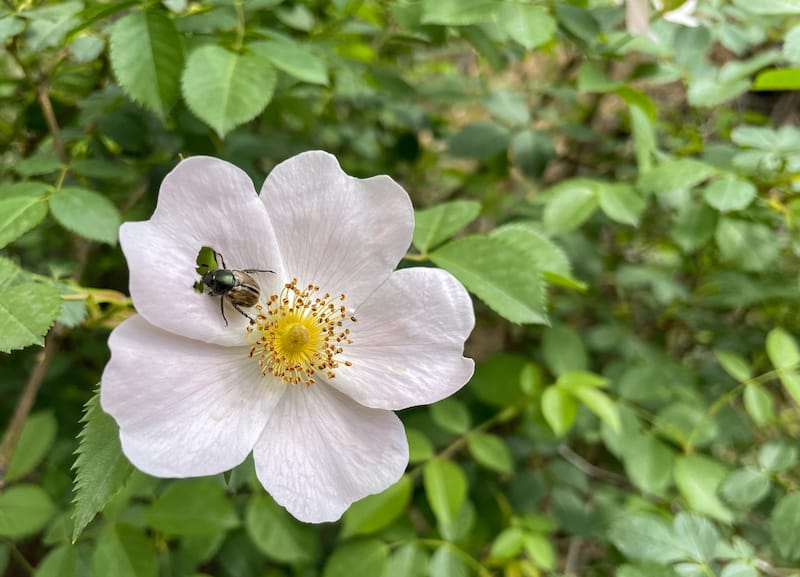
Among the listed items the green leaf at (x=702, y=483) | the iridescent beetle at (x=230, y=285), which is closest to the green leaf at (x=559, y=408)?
the green leaf at (x=702, y=483)

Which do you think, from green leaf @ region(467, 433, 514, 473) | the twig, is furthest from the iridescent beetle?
green leaf @ region(467, 433, 514, 473)

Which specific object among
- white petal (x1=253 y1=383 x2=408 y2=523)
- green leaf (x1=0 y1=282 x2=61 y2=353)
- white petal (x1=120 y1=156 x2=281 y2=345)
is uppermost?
white petal (x1=120 y1=156 x2=281 y2=345)

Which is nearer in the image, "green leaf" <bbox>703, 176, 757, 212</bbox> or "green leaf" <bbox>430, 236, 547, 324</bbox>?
"green leaf" <bbox>430, 236, 547, 324</bbox>

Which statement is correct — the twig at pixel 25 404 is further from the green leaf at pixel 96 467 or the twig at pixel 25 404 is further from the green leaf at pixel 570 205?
the green leaf at pixel 570 205

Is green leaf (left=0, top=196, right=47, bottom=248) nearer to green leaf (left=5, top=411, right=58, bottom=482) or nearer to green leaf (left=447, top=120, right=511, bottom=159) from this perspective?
green leaf (left=5, top=411, right=58, bottom=482)

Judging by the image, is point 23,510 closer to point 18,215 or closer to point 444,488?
point 18,215

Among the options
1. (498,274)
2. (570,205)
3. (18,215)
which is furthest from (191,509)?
(570,205)
